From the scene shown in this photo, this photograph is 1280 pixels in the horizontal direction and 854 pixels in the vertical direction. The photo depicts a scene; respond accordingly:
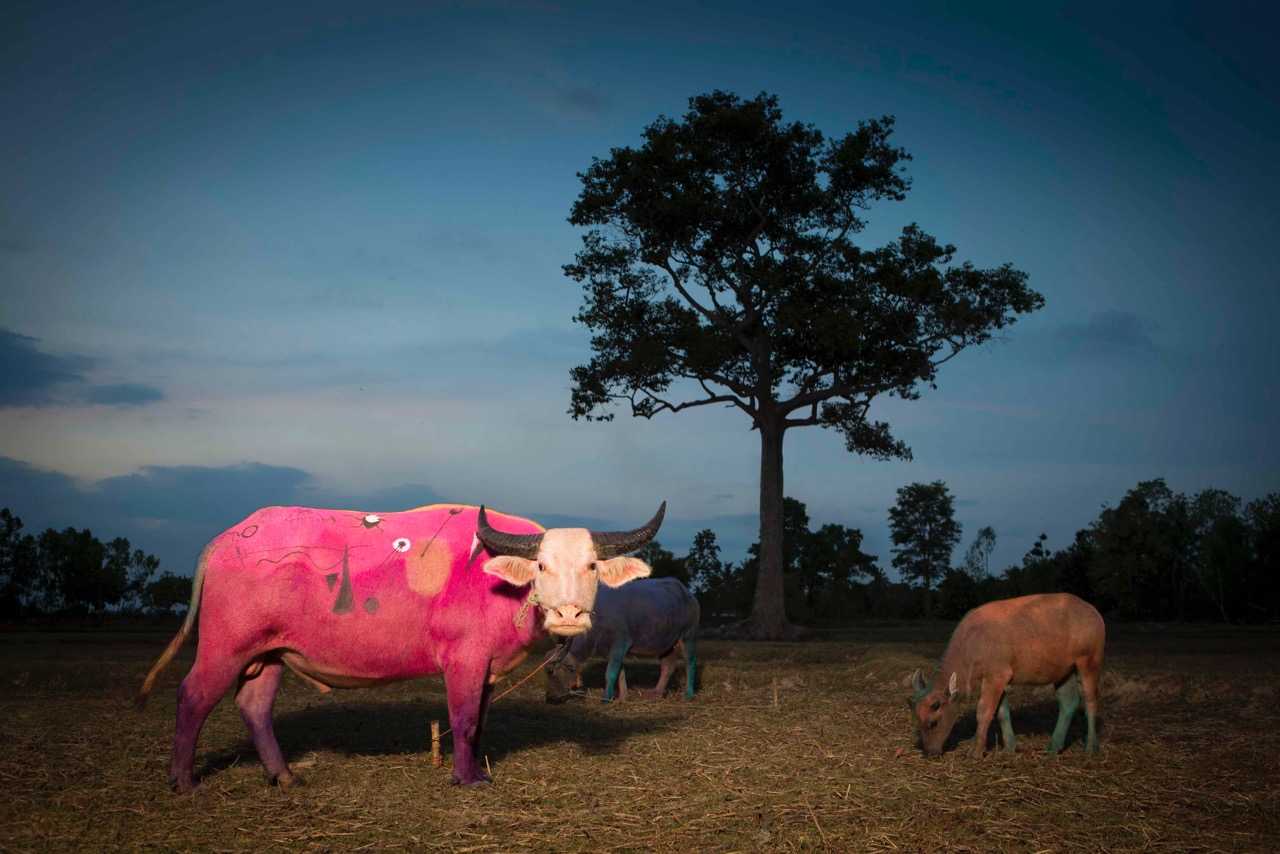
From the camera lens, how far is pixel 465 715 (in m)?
8.51

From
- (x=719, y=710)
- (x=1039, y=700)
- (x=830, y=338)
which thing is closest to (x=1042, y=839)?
(x=719, y=710)

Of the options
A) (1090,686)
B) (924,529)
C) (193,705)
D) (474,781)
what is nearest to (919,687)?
(1090,686)

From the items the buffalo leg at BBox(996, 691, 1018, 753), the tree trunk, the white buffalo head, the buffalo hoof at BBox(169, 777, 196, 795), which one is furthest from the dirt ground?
the tree trunk

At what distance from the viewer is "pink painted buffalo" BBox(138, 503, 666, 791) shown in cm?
823

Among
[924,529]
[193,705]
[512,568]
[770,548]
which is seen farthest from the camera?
[924,529]

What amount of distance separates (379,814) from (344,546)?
89.6 inches

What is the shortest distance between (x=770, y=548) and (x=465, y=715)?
21422 mm

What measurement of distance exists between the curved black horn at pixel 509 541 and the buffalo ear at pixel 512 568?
80 mm

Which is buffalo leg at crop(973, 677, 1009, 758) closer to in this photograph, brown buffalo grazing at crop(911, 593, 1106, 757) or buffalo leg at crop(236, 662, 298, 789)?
brown buffalo grazing at crop(911, 593, 1106, 757)

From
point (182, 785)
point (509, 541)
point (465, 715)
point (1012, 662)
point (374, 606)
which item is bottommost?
point (182, 785)

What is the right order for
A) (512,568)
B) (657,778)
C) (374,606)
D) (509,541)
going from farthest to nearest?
(657,778) < (374,606) < (509,541) < (512,568)

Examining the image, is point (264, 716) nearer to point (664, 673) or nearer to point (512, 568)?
point (512, 568)

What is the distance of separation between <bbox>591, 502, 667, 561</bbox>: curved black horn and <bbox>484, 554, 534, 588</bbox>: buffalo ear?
0.59m

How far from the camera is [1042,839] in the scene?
284 inches
